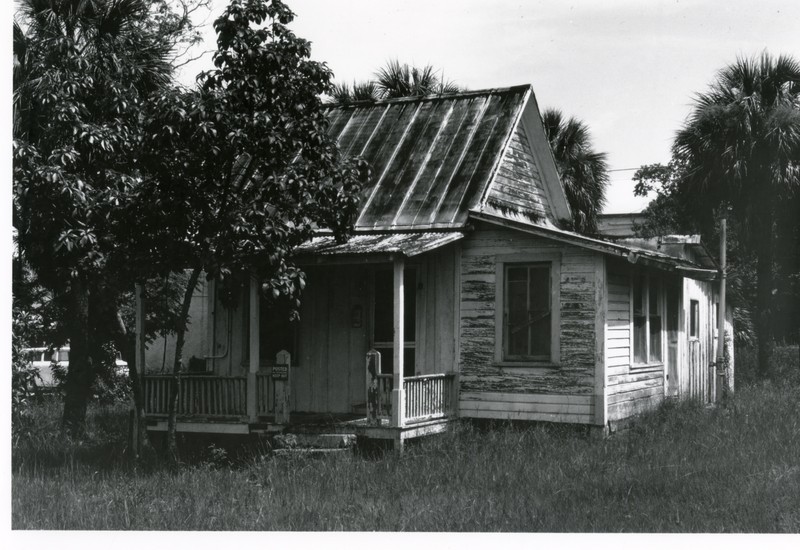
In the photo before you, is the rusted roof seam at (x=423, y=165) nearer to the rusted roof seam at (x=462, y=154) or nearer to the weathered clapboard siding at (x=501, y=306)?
the rusted roof seam at (x=462, y=154)

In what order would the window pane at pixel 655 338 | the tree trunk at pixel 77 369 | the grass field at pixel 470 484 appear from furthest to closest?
the window pane at pixel 655 338 < the tree trunk at pixel 77 369 < the grass field at pixel 470 484

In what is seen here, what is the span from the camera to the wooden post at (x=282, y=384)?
1272cm

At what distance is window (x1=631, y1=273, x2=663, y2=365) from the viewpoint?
14484 millimetres

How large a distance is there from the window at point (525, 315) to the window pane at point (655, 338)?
3020 mm

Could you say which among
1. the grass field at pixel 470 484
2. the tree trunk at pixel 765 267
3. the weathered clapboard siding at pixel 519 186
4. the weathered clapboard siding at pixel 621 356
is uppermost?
the weathered clapboard siding at pixel 519 186

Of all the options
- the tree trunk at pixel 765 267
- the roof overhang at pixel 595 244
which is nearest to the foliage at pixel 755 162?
the tree trunk at pixel 765 267

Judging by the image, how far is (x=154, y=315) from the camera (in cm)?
1747

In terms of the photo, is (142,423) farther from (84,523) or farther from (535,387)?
(535,387)

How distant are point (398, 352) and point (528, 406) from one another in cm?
228

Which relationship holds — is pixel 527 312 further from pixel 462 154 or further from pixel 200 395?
pixel 200 395

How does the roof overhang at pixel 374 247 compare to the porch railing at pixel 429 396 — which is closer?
the roof overhang at pixel 374 247

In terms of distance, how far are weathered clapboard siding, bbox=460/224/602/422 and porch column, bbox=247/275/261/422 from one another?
307 centimetres

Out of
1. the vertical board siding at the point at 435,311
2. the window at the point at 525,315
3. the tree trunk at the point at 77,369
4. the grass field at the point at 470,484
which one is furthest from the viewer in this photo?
the tree trunk at the point at 77,369

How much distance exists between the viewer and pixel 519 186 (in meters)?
15.8
